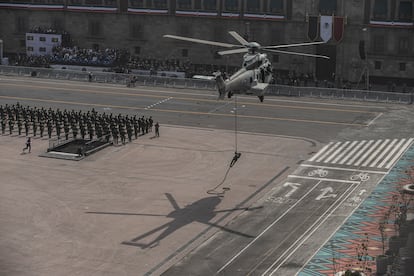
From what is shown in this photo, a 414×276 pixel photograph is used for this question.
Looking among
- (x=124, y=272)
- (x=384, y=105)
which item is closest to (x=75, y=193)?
(x=124, y=272)

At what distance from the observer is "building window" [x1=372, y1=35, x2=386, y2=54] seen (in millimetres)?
114812

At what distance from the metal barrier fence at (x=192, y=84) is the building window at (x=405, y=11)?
50.8 feet

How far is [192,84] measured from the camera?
110 meters

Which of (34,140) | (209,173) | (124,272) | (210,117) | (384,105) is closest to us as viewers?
(124,272)

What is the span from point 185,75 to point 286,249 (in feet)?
228

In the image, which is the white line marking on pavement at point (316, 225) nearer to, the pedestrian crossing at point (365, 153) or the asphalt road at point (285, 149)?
the asphalt road at point (285, 149)

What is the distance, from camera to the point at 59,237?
5222 cm

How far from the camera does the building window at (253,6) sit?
119938 millimetres

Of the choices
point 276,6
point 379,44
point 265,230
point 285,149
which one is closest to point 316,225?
point 265,230

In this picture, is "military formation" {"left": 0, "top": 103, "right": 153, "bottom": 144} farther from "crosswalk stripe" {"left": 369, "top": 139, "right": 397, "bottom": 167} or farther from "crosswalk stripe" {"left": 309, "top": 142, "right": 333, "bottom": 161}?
"crosswalk stripe" {"left": 369, "top": 139, "right": 397, "bottom": 167}

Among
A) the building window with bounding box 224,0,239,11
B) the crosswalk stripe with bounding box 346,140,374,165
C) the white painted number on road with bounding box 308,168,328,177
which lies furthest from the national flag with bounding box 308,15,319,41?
the white painted number on road with bounding box 308,168,328,177

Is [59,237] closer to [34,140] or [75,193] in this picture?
[75,193]

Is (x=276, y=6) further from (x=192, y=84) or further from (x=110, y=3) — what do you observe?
(x=110, y=3)

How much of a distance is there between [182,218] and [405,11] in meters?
68.4
